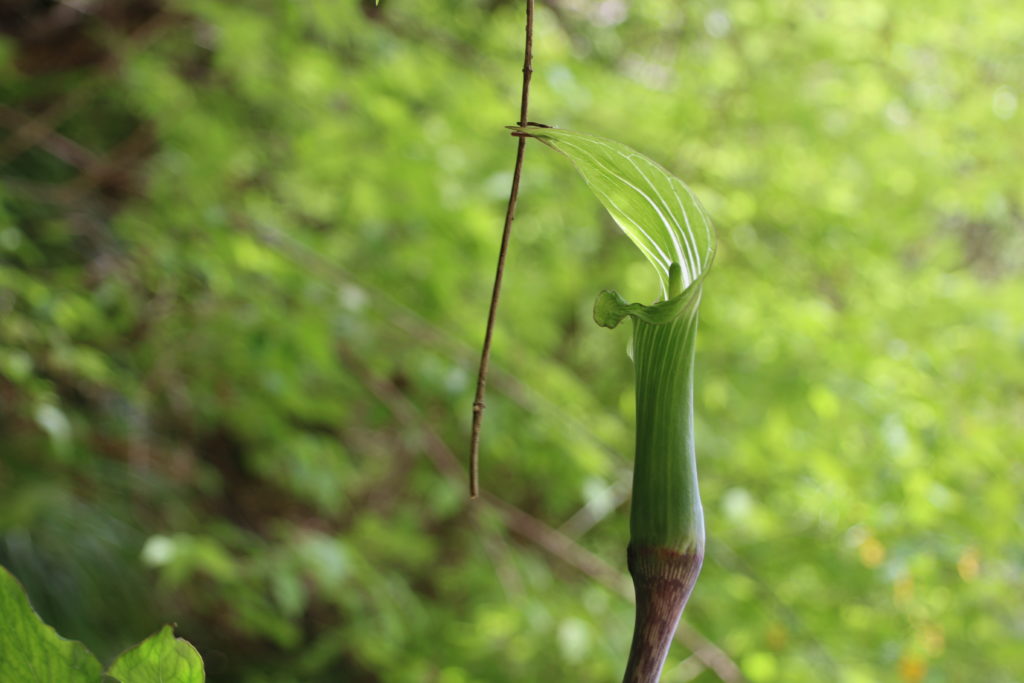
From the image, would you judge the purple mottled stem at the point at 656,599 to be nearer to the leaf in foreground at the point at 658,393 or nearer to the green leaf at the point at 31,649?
the leaf in foreground at the point at 658,393

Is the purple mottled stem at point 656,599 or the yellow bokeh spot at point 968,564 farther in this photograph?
the yellow bokeh spot at point 968,564

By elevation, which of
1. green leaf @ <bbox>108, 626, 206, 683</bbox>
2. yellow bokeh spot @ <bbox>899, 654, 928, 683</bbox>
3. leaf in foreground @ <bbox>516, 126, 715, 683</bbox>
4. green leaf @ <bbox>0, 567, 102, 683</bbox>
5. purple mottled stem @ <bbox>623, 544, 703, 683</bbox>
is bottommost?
yellow bokeh spot @ <bbox>899, 654, 928, 683</bbox>

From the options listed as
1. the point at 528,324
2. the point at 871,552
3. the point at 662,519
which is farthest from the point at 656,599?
the point at 528,324

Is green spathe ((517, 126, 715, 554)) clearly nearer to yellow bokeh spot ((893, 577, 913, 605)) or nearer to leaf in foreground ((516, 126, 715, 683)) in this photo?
leaf in foreground ((516, 126, 715, 683))

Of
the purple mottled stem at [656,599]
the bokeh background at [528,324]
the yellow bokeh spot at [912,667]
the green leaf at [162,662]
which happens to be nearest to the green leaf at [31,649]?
the green leaf at [162,662]

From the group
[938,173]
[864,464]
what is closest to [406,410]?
[864,464]

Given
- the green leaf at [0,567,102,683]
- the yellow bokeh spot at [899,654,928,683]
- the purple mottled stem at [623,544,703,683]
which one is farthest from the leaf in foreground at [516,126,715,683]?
the yellow bokeh spot at [899,654,928,683]

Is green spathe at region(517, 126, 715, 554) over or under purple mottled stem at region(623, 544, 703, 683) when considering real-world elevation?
over

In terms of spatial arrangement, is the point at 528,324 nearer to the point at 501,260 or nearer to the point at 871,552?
the point at 871,552
